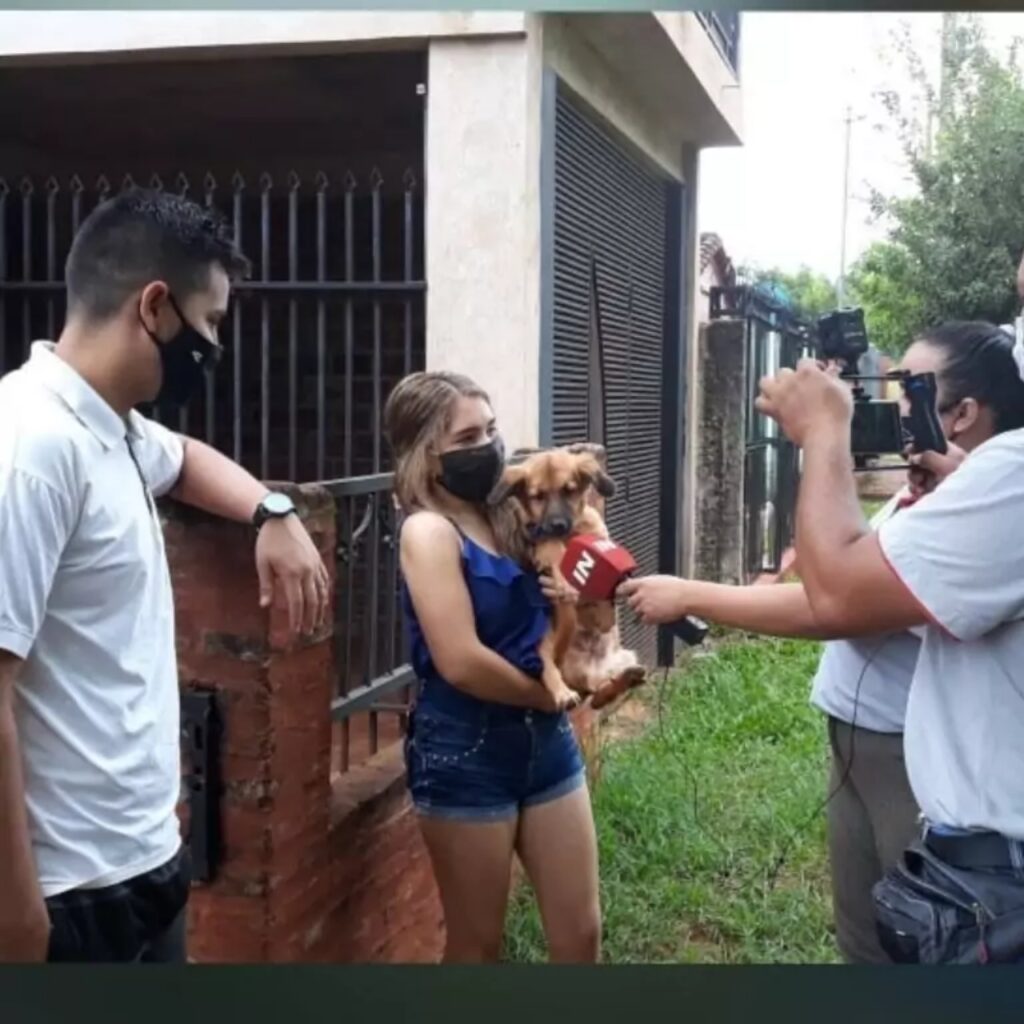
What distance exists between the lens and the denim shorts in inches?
82.6

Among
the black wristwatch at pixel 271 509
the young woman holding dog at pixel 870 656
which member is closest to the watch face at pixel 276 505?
the black wristwatch at pixel 271 509

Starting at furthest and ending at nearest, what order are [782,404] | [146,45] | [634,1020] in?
[146,45], [634,1020], [782,404]

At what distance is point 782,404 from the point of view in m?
1.92

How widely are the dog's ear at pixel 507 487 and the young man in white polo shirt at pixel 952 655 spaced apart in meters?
0.49

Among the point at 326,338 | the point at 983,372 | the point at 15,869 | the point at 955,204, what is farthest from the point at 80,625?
the point at 955,204

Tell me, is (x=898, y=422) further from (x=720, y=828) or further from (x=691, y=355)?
(x=720, y=828)

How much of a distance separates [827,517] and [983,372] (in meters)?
0.39

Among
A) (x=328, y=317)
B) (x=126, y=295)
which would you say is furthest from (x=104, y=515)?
(x=328, y=317)

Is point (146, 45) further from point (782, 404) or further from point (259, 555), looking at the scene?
point (782, 404)

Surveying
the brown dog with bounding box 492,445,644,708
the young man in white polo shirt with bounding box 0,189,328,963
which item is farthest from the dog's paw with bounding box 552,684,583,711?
the young man in white polo shirt with bounding box 0,189,328,963

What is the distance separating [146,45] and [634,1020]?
195 centimetres

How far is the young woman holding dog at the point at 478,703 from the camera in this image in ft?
6.75

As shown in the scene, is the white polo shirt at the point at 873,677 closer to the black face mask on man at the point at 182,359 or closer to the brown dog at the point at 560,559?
the brown dog at the point at 560,559

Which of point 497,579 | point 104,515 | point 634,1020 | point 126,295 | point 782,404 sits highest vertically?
point 126,295
